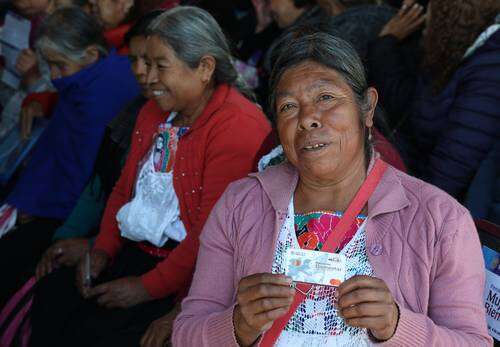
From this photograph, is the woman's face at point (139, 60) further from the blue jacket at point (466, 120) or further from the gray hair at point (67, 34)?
the blue jacket at point (466, 120)

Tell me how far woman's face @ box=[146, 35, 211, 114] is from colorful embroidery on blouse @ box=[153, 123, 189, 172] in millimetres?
102

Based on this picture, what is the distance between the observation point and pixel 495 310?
7.28ft

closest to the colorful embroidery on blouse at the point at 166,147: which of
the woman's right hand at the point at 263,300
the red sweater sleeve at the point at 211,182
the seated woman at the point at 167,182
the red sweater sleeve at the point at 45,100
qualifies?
the seated woman at the point at 167,182

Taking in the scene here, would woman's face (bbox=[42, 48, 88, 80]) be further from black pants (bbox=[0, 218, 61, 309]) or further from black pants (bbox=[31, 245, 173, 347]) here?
black pants (bbox=[31, 245, 173, 347])

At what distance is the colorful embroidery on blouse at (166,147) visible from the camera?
9.89 ft

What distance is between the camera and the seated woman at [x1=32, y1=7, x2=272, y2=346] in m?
2.85

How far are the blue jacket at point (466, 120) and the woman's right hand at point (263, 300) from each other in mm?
1240

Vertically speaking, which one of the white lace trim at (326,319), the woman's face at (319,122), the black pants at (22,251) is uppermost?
the woman's face at (319,122)

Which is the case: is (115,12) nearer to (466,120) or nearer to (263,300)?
(466,120)

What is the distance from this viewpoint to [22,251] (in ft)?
12.2

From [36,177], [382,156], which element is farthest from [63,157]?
[382,156]

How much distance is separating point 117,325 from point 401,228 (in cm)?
130

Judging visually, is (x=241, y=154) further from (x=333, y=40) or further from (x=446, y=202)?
(x=446, y=202)

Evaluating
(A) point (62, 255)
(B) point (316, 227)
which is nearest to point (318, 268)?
(B) point (316, 227)
